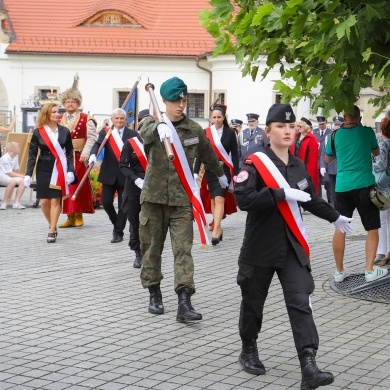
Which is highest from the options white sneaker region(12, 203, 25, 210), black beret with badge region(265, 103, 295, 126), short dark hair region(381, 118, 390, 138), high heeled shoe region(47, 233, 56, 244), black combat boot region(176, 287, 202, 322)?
black beret with badge region(265, 103, 295, 126)

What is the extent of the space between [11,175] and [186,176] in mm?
11461

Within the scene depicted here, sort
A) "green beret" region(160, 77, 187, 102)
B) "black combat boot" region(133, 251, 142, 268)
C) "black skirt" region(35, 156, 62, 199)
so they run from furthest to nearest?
"black skirt" region(35, 156, 62, 199), "black combat boot" region(133, 251, 142, 268), "green beret" region(160, 77, 187, 102)

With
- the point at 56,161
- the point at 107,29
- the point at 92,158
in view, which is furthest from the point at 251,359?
the point at 107,29

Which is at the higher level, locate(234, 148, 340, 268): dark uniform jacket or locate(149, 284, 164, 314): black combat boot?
locate(234, 148, 340, 268): dark uniform jacket

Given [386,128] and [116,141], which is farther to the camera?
[116,141]

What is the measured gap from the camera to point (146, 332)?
7.76 m

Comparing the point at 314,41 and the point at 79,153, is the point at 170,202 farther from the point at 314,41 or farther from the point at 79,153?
the point at 79,153

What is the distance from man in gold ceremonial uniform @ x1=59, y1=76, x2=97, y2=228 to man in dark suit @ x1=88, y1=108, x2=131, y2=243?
1.51 m

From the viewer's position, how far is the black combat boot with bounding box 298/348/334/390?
5.97 meters

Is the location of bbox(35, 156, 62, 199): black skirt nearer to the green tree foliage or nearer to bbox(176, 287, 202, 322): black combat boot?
the green tree foliage

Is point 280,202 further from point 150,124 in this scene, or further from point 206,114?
point 206,114

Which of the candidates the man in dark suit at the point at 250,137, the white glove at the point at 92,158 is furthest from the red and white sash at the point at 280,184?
the man in dark suit at the point at 250,137

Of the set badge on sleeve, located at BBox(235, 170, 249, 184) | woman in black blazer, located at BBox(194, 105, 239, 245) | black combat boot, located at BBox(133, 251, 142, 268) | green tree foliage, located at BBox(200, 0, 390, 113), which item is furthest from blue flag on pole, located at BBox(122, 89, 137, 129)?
badge on sleeve, located at BBox(235, 170, 249, 184)

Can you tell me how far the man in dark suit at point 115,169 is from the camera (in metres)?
13.0
